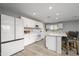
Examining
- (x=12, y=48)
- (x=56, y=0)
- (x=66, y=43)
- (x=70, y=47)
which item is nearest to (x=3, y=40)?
(x=12, y=48)

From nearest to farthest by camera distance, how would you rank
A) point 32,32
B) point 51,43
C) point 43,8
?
point 43,8
point 51,43
point 32,32

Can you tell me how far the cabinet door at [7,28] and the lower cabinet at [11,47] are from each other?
22 cm

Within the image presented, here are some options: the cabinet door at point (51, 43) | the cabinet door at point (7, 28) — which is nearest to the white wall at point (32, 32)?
the cabinet door at point (51, 43)

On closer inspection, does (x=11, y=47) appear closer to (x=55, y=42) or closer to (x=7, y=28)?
(x=7, y=28)

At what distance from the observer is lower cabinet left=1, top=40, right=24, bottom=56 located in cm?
248

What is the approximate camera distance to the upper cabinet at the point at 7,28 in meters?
2.48

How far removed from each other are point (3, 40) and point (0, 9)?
1389 mm

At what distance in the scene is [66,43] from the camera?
369cm

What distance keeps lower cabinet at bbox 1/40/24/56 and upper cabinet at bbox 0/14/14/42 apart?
224mm

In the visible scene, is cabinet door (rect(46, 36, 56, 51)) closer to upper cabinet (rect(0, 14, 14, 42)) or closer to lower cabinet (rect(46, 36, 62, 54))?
lower cabinet (rect(46, 36, 62, 54))

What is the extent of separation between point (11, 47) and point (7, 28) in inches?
30.7

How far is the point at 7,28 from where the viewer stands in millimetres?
2637

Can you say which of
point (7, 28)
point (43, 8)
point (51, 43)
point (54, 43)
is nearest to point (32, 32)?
point (51, 43)

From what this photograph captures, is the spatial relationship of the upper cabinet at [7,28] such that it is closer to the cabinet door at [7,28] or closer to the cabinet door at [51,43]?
the cabinet door at [7,28]
